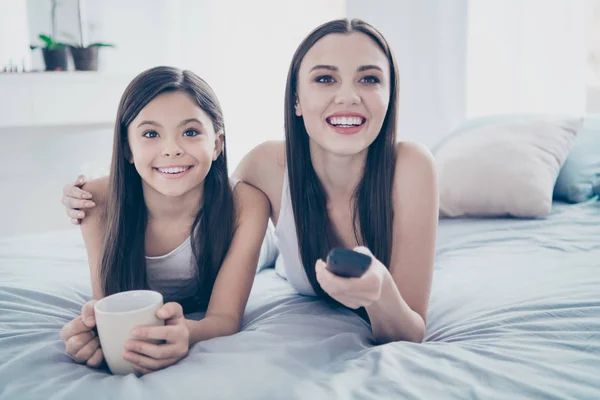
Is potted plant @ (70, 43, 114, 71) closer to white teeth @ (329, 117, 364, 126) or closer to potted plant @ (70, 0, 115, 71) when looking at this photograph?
potted plant @ (70, 0, 115, 71)

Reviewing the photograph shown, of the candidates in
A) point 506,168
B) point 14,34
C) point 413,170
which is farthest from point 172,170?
point 14,34

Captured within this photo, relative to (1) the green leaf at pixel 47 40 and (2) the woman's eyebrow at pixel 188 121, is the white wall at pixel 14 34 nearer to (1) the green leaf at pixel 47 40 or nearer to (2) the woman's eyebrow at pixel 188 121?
(1) the green leaf at pixel 47 40

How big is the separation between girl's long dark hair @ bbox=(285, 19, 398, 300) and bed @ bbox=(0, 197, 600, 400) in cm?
13

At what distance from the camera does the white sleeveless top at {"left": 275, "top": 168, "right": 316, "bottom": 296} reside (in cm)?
114

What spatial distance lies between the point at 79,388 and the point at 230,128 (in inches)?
107

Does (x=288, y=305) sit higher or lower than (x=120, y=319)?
lower

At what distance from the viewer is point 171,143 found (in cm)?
102

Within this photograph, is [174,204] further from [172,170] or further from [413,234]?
[413,234]

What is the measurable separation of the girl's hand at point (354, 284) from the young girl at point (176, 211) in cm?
29

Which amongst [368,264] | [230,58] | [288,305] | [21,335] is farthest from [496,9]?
[21,335]

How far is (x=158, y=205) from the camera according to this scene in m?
1.15

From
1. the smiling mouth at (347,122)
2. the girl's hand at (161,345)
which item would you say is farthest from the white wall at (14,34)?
the girl's hand at (161,345)

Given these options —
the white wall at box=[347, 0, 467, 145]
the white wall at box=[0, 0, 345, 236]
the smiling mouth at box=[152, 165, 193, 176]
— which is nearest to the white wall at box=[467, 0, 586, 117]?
the white wall at box=[347, 0, 467, 145]

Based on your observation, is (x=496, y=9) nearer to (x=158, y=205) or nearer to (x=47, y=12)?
(x=158, y=205)
